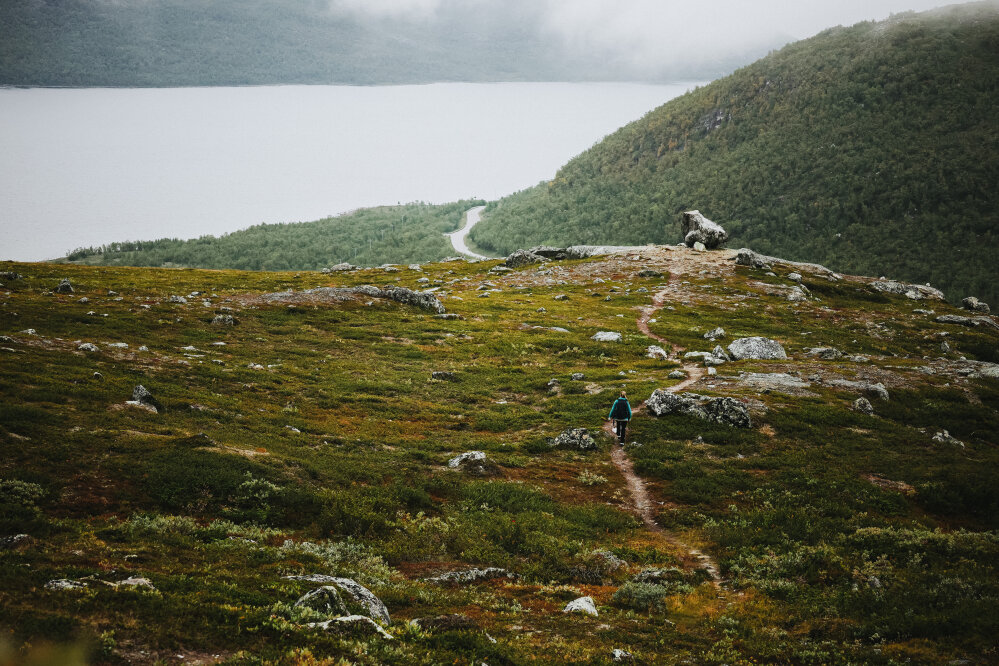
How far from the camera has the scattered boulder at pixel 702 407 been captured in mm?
31953

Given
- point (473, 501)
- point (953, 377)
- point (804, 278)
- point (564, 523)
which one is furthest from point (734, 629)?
point (804, 278)

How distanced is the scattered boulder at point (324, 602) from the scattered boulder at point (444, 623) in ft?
5.28

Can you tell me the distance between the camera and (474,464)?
2589 cm

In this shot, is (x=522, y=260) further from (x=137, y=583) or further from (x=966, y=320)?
(x=137, y=583)

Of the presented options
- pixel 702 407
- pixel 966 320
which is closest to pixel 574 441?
pixel 702 407

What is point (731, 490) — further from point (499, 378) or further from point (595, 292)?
point (595, 292)

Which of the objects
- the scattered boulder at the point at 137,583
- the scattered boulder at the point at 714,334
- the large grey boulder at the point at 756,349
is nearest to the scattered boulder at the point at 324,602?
the scattered boulder at the point at 137,583

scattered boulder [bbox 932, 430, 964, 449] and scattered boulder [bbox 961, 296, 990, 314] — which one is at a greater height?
scattered boulder [bbox 932, 430, 964, 449]

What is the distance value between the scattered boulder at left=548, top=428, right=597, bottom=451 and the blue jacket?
6.27 feet

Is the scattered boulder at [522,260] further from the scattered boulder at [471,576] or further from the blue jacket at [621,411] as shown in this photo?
the scattered boulder at [471,576]

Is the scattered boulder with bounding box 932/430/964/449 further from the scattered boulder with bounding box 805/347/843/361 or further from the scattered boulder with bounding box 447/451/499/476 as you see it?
the scattered boulder with bounding box 447/451/499/476

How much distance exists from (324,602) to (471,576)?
6.47 m

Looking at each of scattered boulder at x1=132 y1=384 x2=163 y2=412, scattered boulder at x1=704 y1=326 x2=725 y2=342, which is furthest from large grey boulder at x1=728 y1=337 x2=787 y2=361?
scattered boulder at x1=132 y1=384 x2=163 y2=412

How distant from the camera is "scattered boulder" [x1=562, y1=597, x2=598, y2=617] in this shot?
14672 mm
